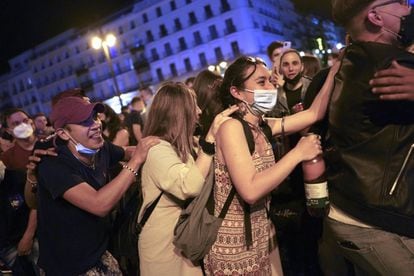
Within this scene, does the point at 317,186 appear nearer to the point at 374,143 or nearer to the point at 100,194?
the point at 374,143

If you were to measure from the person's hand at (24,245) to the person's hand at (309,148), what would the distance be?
2.93 meters

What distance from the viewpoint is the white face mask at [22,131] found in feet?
15.3

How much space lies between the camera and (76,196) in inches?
101

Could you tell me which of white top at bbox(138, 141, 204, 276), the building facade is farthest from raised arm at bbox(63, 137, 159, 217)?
the building facade

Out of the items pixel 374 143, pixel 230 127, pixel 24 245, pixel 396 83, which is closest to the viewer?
pixel 396 83

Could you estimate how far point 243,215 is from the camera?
254 cm

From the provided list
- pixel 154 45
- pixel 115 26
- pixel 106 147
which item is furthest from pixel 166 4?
pixel 106 147

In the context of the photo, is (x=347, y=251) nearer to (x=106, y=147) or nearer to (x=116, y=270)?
(x=116, y=270)

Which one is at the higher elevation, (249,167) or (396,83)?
(396,83)

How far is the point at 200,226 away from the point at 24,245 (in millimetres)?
2210

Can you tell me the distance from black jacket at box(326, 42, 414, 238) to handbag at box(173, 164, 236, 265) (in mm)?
879

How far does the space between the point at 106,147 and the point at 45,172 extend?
85cm

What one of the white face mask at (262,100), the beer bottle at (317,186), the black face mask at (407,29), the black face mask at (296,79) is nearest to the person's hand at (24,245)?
the white face mask at (262,100)

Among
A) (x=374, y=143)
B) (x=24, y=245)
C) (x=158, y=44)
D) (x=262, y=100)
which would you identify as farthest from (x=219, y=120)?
(x=158, y=44)
